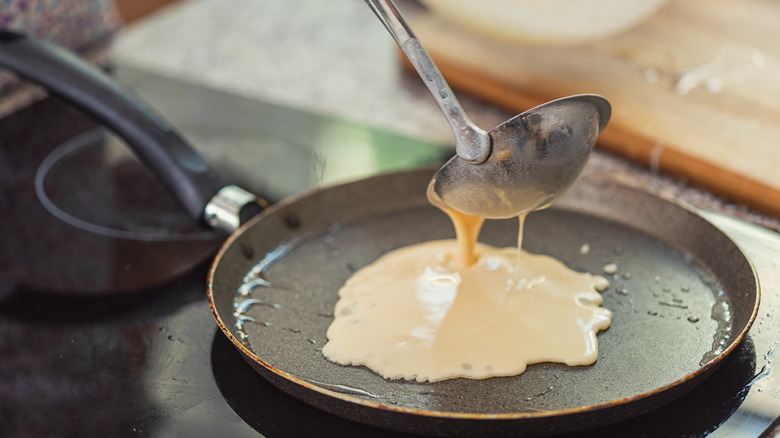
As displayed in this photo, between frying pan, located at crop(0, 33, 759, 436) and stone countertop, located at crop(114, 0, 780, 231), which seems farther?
stone countertop, located at crop(114, 0, 780, 231)

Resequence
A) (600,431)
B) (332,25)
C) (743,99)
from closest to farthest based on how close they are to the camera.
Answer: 1. (600,431)
2. (743,99)
3. (332,25)

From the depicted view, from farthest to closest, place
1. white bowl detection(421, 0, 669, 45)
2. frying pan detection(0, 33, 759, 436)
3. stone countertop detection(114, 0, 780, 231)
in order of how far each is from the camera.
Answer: stone countertop detection(114, 0, 780, 231) < white bowl detection(421, 0, 669, 45) < frying pan detection(0, 33, 759, 436)

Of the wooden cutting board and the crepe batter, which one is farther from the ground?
the wooden cutting board

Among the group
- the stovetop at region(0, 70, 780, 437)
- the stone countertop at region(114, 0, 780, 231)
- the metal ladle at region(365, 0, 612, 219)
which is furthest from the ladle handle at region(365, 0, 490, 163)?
the stone countertop at region(114, 0, 780, 231)

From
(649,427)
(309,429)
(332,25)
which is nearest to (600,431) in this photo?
(649,427)

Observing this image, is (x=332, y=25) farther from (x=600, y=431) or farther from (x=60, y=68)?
(x=600, y=431)

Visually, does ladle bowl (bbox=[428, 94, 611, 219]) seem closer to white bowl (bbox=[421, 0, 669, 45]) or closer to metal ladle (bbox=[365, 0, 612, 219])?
metal ladle (bbox=[365, 0, 612, 219])

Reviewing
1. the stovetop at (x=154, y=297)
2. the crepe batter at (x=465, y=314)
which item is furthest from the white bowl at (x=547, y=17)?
the crepe batter at (x=465, y=314)

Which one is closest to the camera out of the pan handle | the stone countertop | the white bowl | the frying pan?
the frying pan
